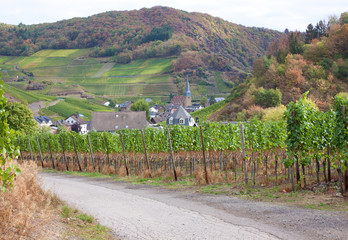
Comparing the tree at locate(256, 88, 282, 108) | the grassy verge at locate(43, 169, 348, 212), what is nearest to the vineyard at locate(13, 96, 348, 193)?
the grassy verge at locate(43, 169, 348, 212)

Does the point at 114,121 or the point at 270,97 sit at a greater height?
the point at 270,97

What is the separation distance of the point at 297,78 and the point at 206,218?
79.5 metres

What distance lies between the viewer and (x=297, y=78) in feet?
277

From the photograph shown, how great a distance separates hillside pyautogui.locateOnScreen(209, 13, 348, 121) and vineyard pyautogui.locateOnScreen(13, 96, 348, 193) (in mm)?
49366

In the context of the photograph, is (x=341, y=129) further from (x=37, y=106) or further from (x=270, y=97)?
(x=37, y=106)

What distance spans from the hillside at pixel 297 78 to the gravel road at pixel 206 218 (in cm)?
6283

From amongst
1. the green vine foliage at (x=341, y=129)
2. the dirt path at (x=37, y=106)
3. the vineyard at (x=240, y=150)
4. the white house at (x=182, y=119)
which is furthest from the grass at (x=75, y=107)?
the green vine foliage at (x=341, y=129)

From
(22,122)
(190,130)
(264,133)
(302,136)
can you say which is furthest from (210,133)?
(22,122)

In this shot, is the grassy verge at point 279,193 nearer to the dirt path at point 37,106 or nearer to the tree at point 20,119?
the tree at point 20,119

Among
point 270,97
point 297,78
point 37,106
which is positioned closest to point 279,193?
point 270,97

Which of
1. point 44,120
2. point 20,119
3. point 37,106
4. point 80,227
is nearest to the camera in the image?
point 80,227

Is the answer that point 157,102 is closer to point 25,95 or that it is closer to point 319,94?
point 25,95

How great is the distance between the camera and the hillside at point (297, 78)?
80.4 metres

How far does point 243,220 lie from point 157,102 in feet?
551
